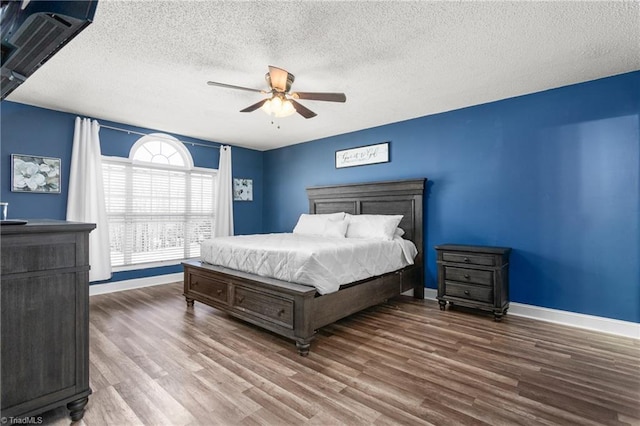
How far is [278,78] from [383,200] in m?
2.55

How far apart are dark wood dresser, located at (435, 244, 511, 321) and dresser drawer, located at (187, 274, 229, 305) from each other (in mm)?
2567

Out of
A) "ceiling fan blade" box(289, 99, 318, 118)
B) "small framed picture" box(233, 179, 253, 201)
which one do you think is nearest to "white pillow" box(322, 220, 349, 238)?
"ceiling fan blade" box(289, 99, 318, 118)

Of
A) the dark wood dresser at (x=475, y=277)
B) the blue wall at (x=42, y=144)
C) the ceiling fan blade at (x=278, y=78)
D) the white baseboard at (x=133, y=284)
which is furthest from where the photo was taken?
the white baseboard at (x=133, y=284)

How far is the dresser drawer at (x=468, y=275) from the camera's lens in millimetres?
3289

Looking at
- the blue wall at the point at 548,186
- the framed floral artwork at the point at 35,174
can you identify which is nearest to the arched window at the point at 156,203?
the framed floral artwork at the point at 35,174

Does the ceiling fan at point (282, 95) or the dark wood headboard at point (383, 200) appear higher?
the ceiling fan at point (282, 95)

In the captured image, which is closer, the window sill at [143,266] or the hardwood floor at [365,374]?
the hardwood floor at [365,374]

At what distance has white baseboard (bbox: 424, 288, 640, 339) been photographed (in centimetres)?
285

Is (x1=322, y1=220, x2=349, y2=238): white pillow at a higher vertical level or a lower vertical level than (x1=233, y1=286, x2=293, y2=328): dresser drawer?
higher

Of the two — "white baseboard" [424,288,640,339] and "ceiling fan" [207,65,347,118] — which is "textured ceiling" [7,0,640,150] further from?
"white baseboard" [424,288,640,339]

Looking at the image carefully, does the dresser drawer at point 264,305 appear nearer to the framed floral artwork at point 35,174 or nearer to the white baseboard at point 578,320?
the white baseboard at point 578,320

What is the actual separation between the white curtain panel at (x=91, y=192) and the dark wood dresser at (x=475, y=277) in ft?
15.1

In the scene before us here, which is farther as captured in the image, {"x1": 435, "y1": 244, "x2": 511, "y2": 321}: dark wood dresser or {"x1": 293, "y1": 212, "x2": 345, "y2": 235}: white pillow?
{"x1": 293, "y1": 212, "x2": 345, "y2": 235}: white pillow

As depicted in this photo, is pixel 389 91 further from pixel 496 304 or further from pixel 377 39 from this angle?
pixel 496 304
